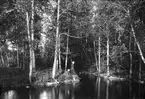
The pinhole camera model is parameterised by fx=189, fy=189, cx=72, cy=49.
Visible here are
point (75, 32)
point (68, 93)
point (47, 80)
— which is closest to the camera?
point (68, 93)

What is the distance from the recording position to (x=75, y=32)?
40.6 m

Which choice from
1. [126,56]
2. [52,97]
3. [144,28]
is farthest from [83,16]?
[52,97]

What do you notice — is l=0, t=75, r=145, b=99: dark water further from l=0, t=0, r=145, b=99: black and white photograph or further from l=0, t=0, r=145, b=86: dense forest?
l=0, t=0, r=145, b=86: dense forest

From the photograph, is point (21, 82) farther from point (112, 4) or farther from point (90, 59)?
point (90, 59)

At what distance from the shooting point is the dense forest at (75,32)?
69.7 feet

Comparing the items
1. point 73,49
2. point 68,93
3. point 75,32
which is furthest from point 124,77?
point 73,49

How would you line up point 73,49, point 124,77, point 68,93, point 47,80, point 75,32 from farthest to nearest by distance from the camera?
point 73,49 → point 75,32 → point 124,77 → point 47,80 → point 68,93

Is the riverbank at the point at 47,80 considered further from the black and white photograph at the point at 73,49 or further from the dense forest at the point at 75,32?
the dense forest at the point at 75,32

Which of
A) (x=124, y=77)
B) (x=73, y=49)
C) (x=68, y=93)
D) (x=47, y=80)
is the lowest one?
(x=124, y=77)

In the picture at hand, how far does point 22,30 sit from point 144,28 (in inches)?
812

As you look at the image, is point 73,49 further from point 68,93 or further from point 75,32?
point 68,93

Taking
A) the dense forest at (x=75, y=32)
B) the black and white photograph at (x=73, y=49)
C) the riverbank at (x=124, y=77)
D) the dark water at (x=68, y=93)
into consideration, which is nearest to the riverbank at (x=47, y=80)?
the black and white photograph at (x=73, y=49)

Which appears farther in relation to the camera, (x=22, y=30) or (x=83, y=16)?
(x=83, y=16)

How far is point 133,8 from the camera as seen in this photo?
1925cm
